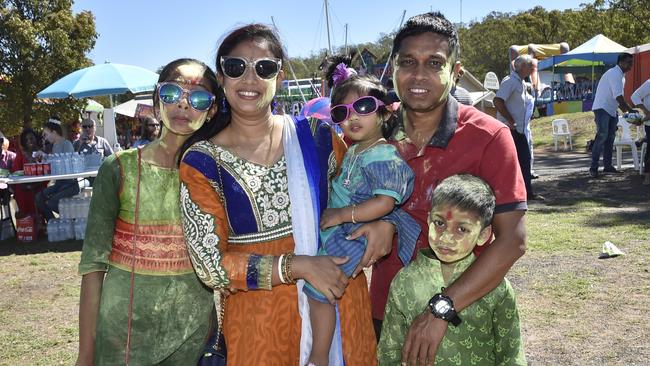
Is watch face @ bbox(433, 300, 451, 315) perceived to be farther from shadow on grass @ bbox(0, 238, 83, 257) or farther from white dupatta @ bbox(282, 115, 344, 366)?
shadow on grass @ bbox(0, 238, 83, 257)

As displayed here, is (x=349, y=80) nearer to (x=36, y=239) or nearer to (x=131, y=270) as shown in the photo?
(x=131, y=270)

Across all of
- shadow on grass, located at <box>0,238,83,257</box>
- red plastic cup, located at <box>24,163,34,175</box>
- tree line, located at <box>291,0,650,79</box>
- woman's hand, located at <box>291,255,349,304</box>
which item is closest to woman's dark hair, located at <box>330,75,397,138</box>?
woman's hand, located at <box>291,255,349,304</box>

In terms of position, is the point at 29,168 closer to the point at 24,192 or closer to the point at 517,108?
the point at 24,192

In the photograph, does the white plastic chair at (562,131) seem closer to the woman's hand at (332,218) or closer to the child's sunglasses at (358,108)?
the child's sunglasses at (358,108)

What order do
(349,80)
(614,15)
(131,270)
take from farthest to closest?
(614,15)
(349,80)
(131,270)

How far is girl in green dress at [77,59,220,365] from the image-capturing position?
2.32m

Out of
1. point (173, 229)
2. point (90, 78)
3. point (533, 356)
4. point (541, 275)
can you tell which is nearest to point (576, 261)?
point (541, 275)

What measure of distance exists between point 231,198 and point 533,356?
3142 millimetres

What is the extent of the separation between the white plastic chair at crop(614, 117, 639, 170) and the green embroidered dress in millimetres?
11356

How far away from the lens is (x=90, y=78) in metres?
9.91

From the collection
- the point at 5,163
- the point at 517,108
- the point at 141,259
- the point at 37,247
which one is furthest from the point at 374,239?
the point at 5,163

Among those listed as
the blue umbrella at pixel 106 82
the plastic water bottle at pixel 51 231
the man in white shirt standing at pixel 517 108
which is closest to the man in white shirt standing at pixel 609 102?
the man in white shirt standing at pixel 517 108

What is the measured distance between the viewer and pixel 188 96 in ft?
7.75

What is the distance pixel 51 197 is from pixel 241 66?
887 cm
